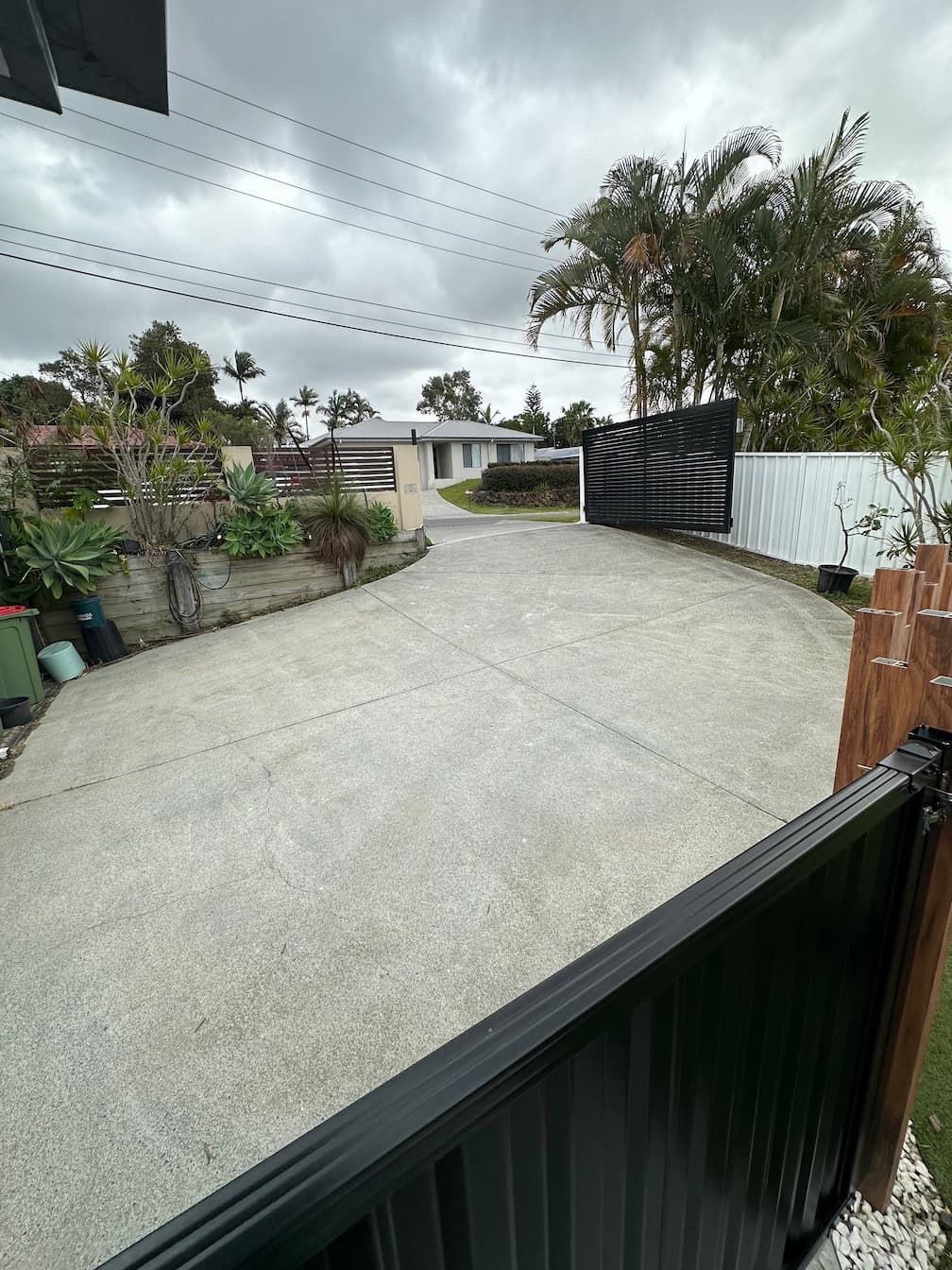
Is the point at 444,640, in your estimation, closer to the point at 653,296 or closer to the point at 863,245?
the point at 653,296

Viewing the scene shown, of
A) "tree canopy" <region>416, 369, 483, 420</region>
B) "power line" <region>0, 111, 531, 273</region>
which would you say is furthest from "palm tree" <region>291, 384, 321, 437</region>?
"power line" <region>0, 111, 531, 273</region>

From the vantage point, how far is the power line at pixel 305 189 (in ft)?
29.3

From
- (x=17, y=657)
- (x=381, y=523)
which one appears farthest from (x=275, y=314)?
(x=17, y=657)

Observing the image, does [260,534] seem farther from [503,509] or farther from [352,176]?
[503,509]

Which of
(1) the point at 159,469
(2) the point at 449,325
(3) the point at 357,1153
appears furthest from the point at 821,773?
(2) the point at 449,325

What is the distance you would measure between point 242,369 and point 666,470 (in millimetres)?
35500

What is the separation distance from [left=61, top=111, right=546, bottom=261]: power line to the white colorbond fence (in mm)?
6773

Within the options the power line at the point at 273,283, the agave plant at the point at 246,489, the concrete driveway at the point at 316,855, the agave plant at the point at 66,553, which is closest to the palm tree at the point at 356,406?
the power line at the point at 273,283

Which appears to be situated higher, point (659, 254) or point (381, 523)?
point (659, 254)

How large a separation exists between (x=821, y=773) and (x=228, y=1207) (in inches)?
119

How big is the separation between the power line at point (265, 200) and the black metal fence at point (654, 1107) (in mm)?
10017

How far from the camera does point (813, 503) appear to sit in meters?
6.69

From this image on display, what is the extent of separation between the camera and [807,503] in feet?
22.2

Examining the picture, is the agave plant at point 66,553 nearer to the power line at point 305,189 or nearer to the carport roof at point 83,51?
→ the carport roof at point 83,51
